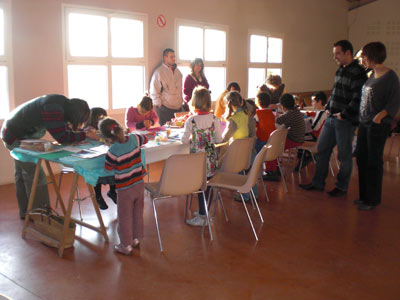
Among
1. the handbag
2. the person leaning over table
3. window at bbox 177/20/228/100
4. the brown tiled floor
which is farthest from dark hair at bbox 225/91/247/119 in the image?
window at bbox 177/20/228/100

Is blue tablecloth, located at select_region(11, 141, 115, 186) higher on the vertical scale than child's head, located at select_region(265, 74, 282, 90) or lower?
lower

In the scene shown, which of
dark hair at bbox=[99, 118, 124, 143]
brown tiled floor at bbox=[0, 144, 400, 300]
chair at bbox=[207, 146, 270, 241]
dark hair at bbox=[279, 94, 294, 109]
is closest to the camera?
brown tiled floor at bbox=[0, 144, 400, 300]

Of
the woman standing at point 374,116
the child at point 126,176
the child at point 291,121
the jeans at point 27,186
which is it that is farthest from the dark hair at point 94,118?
the woman standing at point 374,116

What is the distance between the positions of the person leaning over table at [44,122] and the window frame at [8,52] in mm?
1407

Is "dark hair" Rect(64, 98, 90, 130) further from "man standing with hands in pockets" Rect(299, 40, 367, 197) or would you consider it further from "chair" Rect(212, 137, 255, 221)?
"man standing with hands in pockets" Rect(299, 40, 367, 197)

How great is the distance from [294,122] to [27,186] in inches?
125

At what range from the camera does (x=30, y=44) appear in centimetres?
508

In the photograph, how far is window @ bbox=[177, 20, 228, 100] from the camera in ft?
23.6

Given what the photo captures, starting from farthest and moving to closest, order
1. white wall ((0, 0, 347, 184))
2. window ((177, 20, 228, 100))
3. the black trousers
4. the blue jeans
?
window ((177, 20, 228, 100)) < white wall ((0, 0, 347, 184)) < the blue jeans < the black trousers

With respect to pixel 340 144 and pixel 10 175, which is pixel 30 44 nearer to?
pixel 10 175

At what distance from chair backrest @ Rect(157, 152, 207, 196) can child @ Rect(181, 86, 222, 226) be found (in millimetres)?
313

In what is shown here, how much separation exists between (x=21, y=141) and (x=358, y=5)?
10.7 meters

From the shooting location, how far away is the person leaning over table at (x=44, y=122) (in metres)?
3.52

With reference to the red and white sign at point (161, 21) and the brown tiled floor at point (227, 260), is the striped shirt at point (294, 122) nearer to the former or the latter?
the brown tiled floor at point (227, 260)
